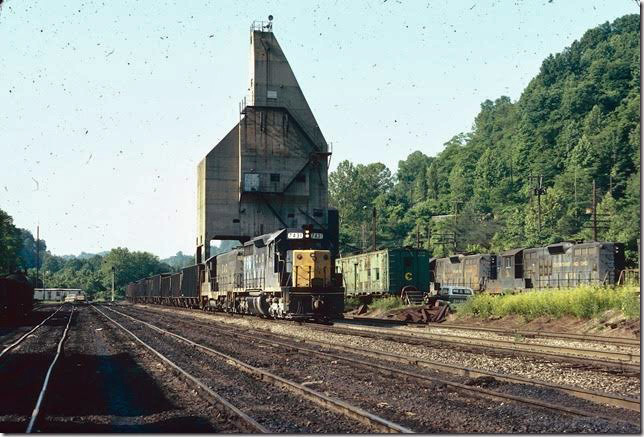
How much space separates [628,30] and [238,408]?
403 feet

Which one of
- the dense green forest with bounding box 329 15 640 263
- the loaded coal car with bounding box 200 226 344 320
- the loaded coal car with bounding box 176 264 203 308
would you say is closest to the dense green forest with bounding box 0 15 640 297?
the dense green forest with bounding box 329 15 640 263

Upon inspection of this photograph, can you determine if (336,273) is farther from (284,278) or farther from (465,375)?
(465,375)

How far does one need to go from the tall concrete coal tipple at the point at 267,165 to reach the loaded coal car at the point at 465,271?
994cm

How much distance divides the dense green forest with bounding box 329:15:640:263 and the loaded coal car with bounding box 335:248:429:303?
81.2ft

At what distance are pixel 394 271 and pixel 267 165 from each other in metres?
16.6

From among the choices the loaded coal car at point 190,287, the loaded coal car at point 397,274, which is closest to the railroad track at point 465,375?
the loaded coal car at point 397,274

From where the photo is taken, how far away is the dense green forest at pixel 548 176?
9194 centimetres

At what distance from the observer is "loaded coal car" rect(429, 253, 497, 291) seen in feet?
171

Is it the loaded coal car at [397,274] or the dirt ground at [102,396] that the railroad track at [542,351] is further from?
the loaded coal car at [397,274]

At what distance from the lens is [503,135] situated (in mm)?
180125

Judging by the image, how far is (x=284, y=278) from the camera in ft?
99.5

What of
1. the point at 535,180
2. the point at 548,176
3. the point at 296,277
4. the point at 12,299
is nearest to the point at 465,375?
the point at 296,277

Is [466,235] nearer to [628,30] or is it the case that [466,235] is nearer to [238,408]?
[628,30]

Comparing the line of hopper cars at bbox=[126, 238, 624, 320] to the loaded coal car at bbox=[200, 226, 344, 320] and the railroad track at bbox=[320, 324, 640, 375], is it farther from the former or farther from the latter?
the railroad track at bbox=[320, 324, 640, 375]
